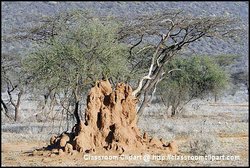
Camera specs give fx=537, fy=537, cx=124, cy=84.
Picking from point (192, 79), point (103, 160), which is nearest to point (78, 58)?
point (103, 160)

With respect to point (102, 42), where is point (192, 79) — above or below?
above

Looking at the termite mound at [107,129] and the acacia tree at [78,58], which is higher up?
the acacia tree at [78,58]

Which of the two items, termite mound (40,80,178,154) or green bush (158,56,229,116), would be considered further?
green bush (158,56,229,116)

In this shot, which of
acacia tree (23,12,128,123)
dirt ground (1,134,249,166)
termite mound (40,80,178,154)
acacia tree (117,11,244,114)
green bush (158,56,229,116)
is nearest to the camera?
dirt ground (1,134,249,166)

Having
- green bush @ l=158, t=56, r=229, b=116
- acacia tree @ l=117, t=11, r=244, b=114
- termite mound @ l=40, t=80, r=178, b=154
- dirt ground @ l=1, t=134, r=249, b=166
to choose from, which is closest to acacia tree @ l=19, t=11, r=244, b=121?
acacia tree @ l=117, t=11, r=244, b=114

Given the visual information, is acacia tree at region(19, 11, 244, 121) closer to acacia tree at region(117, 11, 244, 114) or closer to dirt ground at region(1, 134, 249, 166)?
acacia tree at region(117, 11, 244, 114)

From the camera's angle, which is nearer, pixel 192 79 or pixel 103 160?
pixel 103 160

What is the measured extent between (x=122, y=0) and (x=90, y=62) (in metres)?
55.6

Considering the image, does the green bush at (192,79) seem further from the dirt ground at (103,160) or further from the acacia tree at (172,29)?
the dirt ground at (103,160)

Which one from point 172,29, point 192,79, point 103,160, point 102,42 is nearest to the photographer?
point 103,160

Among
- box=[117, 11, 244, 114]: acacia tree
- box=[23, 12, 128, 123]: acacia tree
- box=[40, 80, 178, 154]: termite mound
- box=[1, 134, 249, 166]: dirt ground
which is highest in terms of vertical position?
box=[117, 11, 244, 114]: acacia tree

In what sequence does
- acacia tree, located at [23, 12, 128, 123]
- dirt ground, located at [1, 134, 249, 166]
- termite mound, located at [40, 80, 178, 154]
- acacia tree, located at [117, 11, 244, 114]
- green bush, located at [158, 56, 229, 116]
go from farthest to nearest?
green bush, located at [158, 56, 229, 116] < acacia tree, located at [117, 11, 244, 114] < acacia tree, located at [23, 12, 128, 123] < termite mound, located at [40, 80, 178, 154] < dirt ground, located at [1, 134, 249, 166]

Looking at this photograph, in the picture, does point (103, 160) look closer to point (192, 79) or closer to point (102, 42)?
point (102, 42)

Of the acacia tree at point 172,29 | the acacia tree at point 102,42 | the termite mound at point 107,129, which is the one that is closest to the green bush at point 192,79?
the acacia tree at point 102,42
